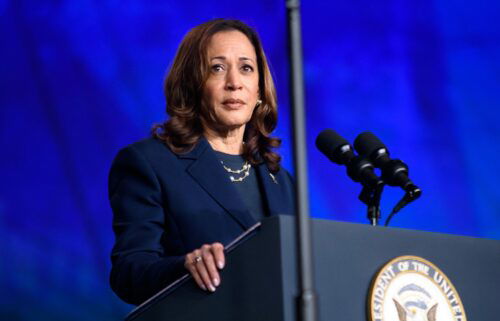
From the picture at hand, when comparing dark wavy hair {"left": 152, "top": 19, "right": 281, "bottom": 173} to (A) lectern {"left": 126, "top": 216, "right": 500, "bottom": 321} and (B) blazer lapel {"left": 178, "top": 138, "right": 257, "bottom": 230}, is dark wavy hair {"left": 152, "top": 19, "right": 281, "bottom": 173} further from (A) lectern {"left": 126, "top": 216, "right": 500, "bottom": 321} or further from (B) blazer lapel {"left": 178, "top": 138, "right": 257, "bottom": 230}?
(A) lectern {"left": 126, "top": 216, "right": 500, "bottom": 321}

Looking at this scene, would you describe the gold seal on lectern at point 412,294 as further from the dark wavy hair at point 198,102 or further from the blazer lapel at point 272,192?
the dark wavy hair at point 198,102

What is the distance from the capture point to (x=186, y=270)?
1571 mm

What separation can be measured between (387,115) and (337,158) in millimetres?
2150

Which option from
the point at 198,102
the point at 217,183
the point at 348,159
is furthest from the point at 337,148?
the point at 198,102

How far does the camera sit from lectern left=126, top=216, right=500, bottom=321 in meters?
1.34

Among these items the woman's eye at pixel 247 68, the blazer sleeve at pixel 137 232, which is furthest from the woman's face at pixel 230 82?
the blazer sleeve at pixel 137 232

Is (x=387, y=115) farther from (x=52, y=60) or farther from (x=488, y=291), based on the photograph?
(x=488, y=291)

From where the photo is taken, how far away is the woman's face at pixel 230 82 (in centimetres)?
222

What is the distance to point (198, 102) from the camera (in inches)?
90.7

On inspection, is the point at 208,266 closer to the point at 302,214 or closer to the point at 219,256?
the point at 219,256

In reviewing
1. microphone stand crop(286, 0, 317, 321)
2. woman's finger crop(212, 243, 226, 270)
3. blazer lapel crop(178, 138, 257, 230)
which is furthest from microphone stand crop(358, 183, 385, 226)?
microphone stand crop(286, 0, 317, 321)

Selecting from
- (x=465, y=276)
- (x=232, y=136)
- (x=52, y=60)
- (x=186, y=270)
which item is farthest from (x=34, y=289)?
(x=465, y=276)

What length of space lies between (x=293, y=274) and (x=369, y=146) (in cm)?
→ 57

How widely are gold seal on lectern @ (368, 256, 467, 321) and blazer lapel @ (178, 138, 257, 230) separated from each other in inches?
21.7
